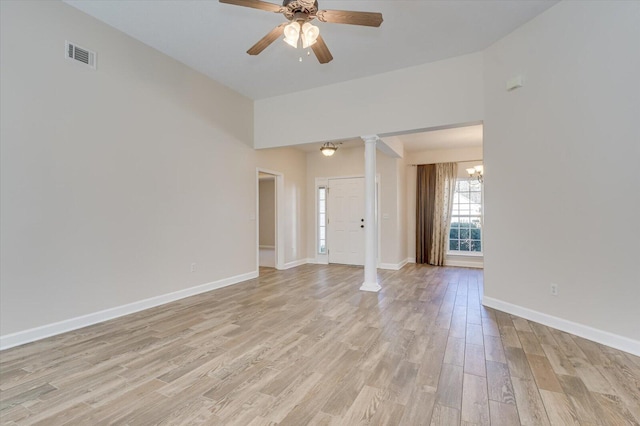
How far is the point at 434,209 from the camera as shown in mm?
7441

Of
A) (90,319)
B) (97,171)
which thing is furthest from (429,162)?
(90,319)

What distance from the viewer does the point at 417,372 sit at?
222 cm

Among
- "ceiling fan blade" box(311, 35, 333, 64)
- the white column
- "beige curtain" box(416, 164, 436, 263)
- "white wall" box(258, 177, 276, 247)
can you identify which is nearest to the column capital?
the white column

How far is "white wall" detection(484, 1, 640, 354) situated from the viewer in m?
2.61

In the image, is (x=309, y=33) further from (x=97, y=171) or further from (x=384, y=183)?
(x=384, y=183)

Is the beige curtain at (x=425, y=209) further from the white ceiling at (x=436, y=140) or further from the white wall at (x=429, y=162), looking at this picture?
the white ceiling at (x=436, y=140)

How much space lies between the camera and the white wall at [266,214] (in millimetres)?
Result: 10102

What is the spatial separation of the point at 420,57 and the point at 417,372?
12.7ft

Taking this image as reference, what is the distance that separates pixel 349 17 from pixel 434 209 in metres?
5.87

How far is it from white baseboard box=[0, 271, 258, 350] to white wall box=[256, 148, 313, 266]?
2.53 meters

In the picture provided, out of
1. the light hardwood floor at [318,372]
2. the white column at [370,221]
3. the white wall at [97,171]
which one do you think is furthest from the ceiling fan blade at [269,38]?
the light hardwood floor at [318,372]

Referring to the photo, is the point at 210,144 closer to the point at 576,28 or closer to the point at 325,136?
the point at 325,136

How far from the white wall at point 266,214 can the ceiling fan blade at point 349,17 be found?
306 inches

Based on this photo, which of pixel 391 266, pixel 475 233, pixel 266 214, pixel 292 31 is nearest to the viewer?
pixel 292 31
